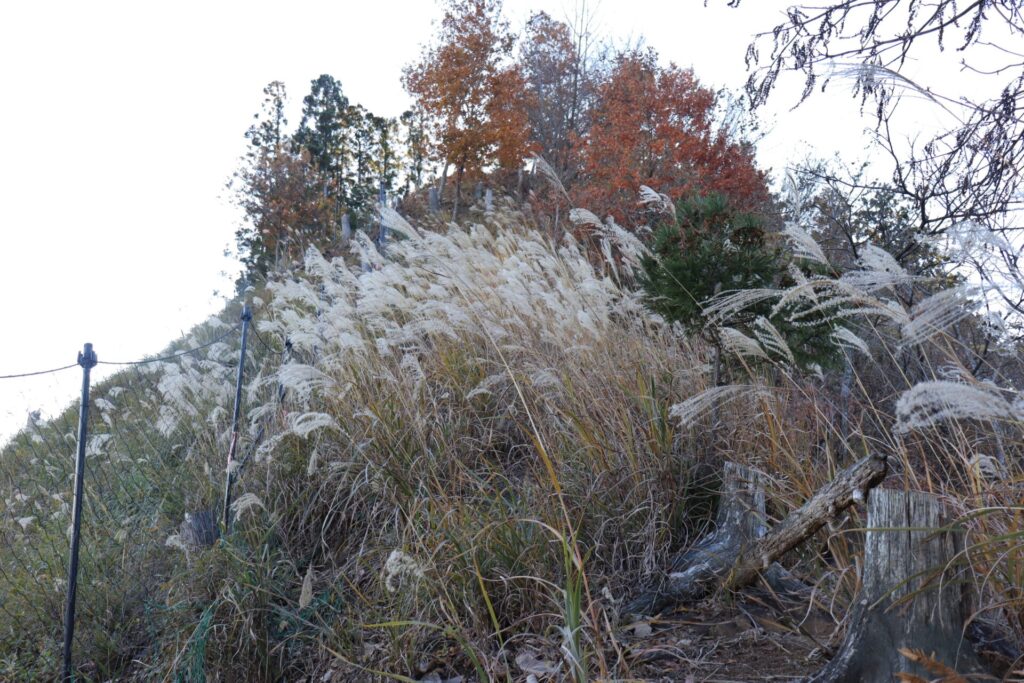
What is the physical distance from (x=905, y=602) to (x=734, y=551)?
3.21 feet

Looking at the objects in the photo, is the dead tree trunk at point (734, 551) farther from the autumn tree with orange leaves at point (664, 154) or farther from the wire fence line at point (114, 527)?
the autumn tree with orange leaves at point (664, 154)

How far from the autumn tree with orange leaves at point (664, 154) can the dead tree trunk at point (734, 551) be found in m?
9.19

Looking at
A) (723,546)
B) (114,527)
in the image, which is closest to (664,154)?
(114,527)

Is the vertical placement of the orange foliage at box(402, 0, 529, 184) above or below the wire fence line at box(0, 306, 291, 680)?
above

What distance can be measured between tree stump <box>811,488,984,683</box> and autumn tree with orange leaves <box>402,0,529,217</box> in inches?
797

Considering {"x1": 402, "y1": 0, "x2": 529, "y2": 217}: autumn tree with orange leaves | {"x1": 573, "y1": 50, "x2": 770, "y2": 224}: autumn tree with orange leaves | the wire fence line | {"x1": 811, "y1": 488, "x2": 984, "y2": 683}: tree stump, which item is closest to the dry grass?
the wire fence line

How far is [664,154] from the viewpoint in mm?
13484

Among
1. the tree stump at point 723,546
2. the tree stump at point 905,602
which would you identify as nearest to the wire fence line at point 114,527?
the tree stump at point 723,546

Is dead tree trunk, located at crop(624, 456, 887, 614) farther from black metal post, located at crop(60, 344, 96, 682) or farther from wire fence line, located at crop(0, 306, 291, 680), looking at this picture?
black metal post, located at crop(60, 344, 96, 682)

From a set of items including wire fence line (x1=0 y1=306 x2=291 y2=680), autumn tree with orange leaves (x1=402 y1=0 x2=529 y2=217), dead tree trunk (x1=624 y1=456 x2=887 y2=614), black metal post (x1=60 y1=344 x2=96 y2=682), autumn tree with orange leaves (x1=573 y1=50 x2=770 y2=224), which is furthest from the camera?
autumn tree with orange leaves (x1=402 y1=0 x2=529 y2=217)

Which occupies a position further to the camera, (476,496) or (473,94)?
(473,94)

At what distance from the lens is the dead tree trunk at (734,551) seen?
3156 mm

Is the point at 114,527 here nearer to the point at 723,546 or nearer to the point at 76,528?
the point at 76,528

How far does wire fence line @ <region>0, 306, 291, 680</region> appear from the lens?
184 inches
